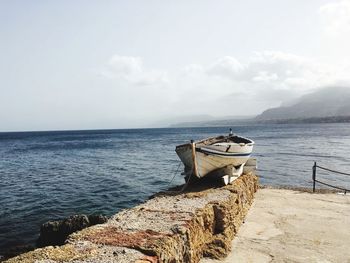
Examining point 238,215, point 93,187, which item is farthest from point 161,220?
point 93,187

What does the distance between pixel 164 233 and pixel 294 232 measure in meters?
6.20

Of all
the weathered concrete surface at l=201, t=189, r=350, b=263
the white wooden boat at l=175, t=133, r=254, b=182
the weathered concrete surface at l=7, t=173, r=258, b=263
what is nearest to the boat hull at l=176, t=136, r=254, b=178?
the white wooden boat at l=175, t=133, r=254, b=182

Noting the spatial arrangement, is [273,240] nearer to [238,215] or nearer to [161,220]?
[238,215]

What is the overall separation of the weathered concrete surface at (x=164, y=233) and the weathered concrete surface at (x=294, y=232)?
571 mm

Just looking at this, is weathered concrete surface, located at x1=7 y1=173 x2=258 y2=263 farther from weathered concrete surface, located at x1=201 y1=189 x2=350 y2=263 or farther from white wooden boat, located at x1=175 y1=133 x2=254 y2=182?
white wooden boat, located at x1=175 y1=133 x2=254 y2=182

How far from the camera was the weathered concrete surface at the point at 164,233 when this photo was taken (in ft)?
17.9

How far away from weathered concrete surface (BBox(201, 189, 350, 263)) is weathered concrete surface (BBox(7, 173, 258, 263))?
1.87 feet

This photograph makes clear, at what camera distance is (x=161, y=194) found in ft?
35.6

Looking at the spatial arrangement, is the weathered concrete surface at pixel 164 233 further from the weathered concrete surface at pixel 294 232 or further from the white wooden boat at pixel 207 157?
the white wooden boat at pixel 207 157

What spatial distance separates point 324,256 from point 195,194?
390cm

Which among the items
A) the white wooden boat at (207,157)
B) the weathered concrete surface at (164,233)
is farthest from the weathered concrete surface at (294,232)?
the white wooden boat at (207,157)

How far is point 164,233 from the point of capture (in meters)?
6.55

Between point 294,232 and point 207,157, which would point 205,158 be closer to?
point 207,157

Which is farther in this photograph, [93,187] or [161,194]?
[93,187]
